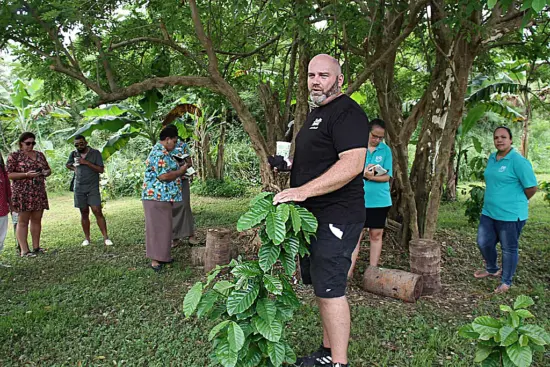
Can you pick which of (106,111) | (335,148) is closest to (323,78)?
(335,148)

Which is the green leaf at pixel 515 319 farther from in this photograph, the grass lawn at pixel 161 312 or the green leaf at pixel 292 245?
the grass lawn at pixel 161 312

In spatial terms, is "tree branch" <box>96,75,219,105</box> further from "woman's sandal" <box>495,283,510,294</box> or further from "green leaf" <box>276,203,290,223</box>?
"woman's sandal" <box>495,283,510,294</box>

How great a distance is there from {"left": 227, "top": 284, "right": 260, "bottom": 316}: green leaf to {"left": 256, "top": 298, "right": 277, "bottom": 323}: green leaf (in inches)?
2.5

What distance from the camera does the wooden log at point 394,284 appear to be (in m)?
4.40

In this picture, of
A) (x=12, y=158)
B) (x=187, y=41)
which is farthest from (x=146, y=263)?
(x=187, y=41)

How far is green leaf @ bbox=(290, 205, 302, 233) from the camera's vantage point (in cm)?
240

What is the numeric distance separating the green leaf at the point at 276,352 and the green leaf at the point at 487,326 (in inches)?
39.6

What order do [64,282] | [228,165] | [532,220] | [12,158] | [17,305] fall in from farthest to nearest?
[228,165]
[532,220]
[12,158]
[64,282]
[17,305]

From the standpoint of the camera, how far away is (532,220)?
8.71m

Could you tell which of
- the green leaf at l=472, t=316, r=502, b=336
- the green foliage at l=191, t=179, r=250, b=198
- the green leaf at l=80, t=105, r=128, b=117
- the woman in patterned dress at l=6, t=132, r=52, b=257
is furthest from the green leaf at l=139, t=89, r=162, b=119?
the green leaf at l=472, t=316, r=502, b=336

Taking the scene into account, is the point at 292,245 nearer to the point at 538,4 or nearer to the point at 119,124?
the point at 538,4

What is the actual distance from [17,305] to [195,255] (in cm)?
207

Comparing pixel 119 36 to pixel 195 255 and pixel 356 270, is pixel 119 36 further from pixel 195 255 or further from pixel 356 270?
pixel 356 270

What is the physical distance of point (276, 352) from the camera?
2434mm
